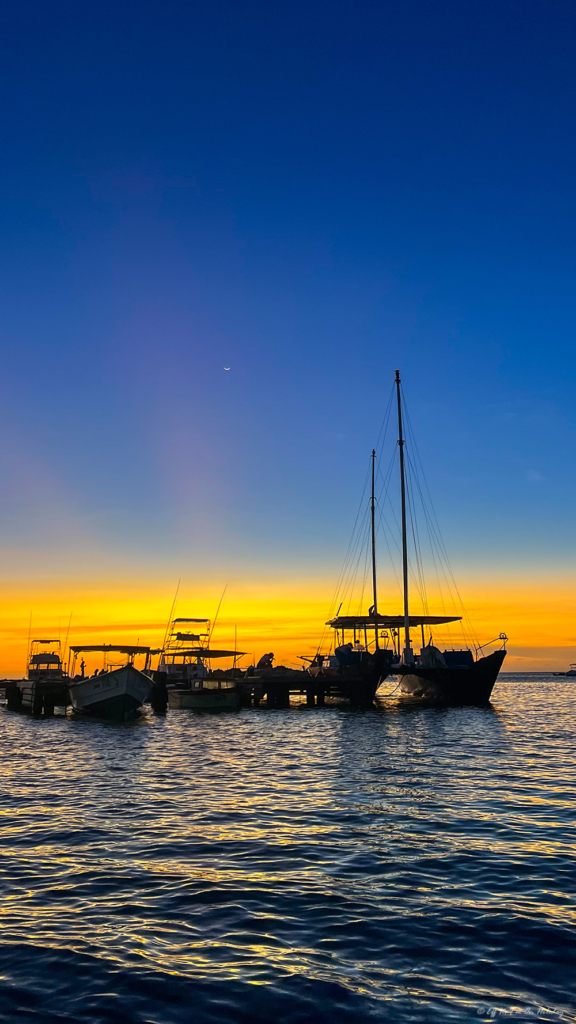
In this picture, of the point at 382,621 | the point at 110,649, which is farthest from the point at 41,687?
the point at 382,621

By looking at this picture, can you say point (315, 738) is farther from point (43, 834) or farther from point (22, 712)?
point (22, 712)

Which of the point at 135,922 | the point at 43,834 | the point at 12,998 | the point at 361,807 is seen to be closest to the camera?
the point at 12,998

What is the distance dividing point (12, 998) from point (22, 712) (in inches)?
2434

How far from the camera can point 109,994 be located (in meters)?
7.36

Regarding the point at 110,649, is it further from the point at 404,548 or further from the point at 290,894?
the point at 290,894

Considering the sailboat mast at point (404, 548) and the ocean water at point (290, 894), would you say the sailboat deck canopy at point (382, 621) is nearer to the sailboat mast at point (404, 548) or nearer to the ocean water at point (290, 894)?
the sailboat mast at point (404, 548)

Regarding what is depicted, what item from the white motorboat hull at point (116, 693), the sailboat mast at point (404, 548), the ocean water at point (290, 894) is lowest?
the ocean water at point (290, 894)

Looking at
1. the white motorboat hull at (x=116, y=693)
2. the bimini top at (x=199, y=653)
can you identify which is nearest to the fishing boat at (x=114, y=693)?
the white motorboat hull at (x=116, y=693)

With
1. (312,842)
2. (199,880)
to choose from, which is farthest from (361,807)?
(199,880)

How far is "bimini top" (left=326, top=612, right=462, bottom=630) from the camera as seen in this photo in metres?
67.4

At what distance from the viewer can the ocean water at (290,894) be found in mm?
7281

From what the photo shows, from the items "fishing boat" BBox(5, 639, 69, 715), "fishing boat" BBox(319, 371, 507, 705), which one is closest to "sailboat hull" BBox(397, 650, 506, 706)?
"fishing boat" BBox(319, 371, 507, 705)

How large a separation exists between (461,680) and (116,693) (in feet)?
94.0

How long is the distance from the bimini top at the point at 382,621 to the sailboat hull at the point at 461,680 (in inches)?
290
